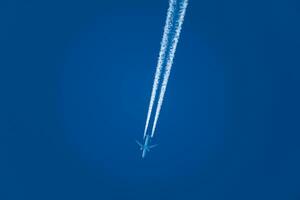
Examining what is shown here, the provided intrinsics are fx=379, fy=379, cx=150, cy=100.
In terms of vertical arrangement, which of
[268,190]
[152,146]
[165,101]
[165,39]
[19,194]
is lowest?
[19,194]

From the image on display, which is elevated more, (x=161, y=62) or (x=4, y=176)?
(x=161, y=62)

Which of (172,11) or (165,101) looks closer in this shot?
(172,11)

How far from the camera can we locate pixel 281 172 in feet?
116

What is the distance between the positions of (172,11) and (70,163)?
18544 mm

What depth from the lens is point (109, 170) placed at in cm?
3581

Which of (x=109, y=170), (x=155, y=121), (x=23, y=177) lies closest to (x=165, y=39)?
(x=155, y=121)

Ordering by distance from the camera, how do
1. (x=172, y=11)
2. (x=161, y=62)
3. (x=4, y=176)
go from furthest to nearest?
(x=4, y=176) < (x=161, y=62) < (x=172, y=11)

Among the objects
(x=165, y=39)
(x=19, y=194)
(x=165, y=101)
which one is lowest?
(x=19, y=194)

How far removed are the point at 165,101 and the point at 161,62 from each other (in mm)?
11239

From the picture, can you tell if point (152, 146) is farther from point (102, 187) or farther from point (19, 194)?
point (19, 194)

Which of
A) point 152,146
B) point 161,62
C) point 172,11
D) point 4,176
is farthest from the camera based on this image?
point 152,146

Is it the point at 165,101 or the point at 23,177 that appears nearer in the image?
the point at 23,177

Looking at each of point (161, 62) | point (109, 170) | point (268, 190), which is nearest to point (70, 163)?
point (109, 170)

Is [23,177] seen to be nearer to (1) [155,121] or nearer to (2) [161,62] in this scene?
(1) [155,121]
